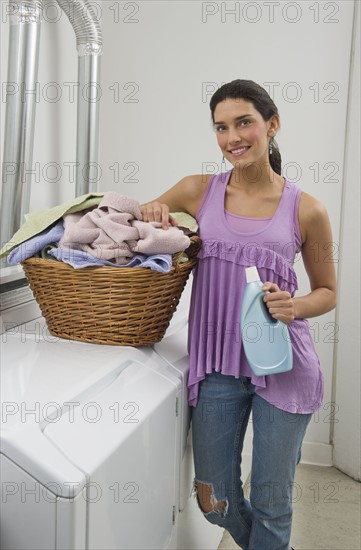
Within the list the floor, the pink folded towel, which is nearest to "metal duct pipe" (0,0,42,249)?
the pink folded towel

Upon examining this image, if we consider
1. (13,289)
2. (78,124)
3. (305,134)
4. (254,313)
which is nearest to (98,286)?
(254,313)

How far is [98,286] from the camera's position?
1414mm

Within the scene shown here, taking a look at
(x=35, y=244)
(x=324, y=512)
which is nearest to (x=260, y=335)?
(x=35, y=244)

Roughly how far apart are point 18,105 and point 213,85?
3.41 ft

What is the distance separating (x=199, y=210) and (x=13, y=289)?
572mm

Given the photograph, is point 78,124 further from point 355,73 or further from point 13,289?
point 355,73

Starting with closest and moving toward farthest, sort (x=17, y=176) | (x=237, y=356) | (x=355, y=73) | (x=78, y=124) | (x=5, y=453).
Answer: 1. (x=5, y=453)
2. (x=237, y=356)
3. (x=17, y=176)
4. (x=78, y=124)
5. (x=355, y=73)

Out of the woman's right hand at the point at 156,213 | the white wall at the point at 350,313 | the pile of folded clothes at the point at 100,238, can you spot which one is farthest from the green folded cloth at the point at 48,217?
the white wall at the point at 350,313

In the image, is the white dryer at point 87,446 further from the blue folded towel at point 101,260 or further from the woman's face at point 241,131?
the woman's face at point 241,131

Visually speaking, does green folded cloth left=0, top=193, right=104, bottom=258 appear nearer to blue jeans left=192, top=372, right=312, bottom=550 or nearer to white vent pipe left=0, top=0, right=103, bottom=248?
white vent pipe left=0, top=0, right=103, bottom=248

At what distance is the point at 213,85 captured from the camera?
253 centimetres

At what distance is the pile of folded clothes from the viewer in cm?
141

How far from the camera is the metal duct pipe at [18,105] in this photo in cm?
169

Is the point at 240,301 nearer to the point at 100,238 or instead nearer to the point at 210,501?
the point at 100,238
